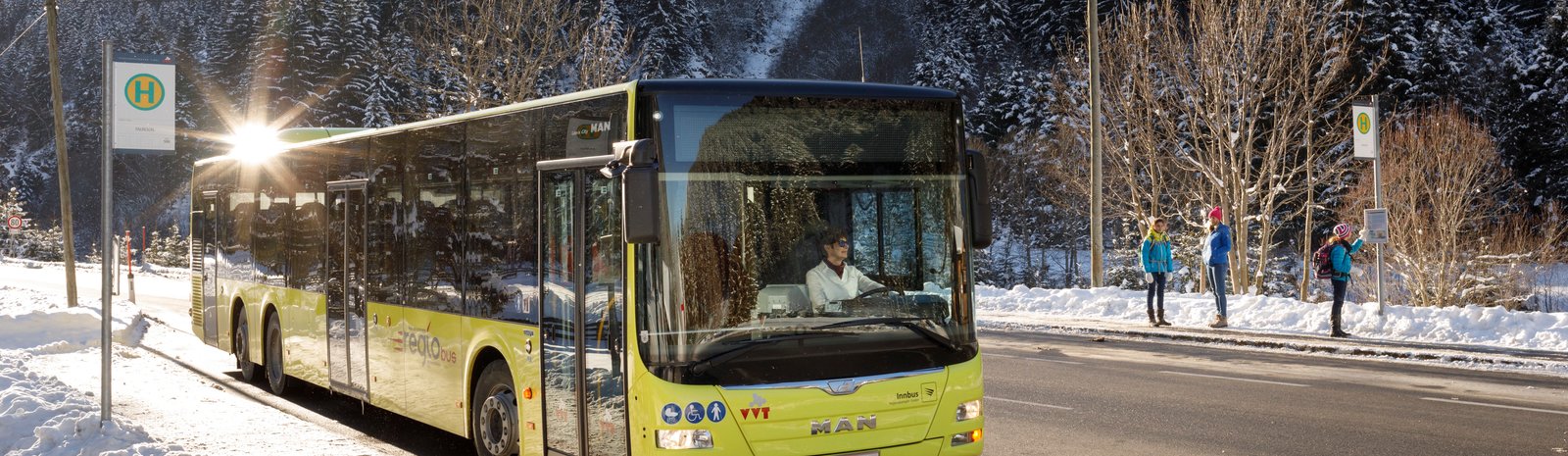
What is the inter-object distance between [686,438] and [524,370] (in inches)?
69.2

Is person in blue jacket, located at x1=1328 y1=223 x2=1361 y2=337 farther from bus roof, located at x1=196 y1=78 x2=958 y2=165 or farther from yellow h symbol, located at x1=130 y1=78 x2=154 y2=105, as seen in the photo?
yellow h symbol, located at x1=130 y1=78 x2=154 y2=105

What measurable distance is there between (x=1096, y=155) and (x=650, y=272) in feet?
68.5

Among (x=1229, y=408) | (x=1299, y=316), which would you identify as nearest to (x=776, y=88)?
(x=1229, y=408)

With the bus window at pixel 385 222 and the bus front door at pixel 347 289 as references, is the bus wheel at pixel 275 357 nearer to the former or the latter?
the bus front door at pixel 347 289

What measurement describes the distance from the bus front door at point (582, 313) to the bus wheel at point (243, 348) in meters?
8.00

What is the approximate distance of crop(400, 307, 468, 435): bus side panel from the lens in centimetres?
872

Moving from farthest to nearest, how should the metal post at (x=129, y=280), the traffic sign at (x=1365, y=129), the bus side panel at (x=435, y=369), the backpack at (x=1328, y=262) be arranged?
the metal post at (x=129, y=280) < the traffic sign at (x=1365, y=129) < the backpack at (x=1328, y=262) < the bus side panel at (x=435, y=369)

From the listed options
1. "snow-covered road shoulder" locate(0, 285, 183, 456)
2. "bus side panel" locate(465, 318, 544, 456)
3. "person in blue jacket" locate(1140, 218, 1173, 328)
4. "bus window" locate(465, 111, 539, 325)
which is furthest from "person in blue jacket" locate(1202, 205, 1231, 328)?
"snow-covered road shoulder" locate(0, 285, 183, 456)

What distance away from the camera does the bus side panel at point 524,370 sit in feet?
24.9

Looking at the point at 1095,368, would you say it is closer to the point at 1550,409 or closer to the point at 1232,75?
the point at 1550,409

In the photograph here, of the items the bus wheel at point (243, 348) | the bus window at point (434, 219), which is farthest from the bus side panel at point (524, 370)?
the bus wheel at point (243, 348)

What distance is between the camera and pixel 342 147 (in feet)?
36.5

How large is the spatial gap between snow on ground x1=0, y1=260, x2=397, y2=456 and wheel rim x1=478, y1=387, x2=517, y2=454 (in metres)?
1.11

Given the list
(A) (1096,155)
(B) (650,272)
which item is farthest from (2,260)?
(B) (650,272)
